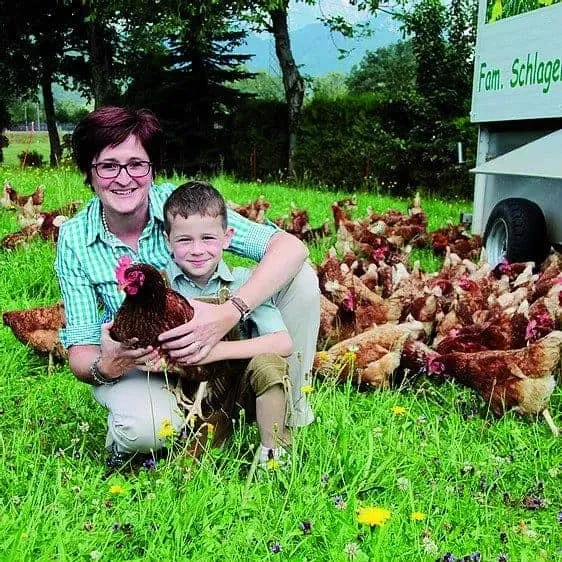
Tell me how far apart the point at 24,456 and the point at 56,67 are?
2718cm

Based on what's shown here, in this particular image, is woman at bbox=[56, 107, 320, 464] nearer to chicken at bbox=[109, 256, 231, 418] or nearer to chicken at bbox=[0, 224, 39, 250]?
chicken at bbox=[109, 256, 231, 418]

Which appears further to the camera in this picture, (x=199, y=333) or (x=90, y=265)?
(x=90, y=265)

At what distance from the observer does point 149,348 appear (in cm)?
277

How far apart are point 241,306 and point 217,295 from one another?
0.14 metres

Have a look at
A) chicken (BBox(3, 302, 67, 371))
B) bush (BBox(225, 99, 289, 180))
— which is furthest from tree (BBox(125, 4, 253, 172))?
chicken (BBox(3, 302, 67, 371))

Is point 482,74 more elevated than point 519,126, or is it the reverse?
point 482,74

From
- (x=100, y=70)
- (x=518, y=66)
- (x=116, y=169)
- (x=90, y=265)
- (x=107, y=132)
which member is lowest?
(x=90, y=265)

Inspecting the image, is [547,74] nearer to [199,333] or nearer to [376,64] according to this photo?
[199,333]

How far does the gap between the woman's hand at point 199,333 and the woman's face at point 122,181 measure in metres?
0.49

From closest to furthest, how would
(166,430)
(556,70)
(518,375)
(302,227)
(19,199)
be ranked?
1. (166,430)
2. (518,375)
3. (556,70)
4. (302,227)
5. (19,199)

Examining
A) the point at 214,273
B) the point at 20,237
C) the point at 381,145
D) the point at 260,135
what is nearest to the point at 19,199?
the point at 20,237

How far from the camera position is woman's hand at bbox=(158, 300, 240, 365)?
2768mm

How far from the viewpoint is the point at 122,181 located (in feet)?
10.1

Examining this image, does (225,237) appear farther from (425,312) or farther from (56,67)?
(56,67)
